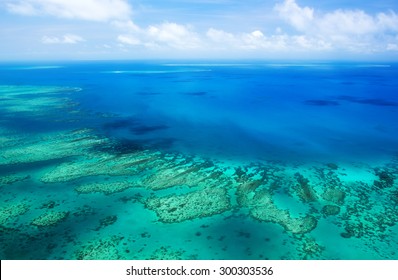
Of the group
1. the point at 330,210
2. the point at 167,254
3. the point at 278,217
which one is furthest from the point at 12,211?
the point at 330,210

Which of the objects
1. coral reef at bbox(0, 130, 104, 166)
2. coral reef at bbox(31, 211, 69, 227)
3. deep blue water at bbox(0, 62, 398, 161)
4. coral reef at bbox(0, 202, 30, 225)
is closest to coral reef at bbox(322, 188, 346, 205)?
deep blue water at bbox(0, 62, 398, 161)

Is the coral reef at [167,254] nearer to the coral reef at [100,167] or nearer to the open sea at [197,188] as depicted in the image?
the open sea at [197,188]

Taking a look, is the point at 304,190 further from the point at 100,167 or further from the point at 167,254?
the point at 100,167

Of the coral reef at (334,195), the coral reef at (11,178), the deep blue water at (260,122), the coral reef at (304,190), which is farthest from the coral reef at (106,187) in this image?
the coral reef at (334,195)

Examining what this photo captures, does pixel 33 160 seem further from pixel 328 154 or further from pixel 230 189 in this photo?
pixel 328 154

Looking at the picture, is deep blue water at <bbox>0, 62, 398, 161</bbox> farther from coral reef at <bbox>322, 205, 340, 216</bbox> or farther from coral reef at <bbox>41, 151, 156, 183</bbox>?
coral reef at <bbox>322, 205, 340, 216</bbox>
